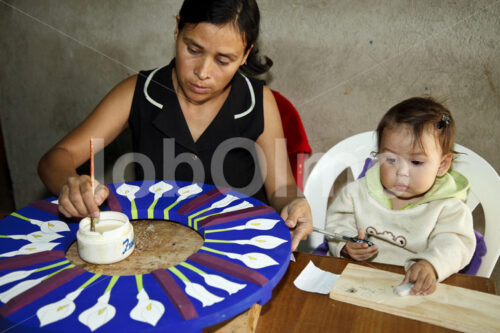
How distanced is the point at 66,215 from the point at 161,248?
0.94 ft

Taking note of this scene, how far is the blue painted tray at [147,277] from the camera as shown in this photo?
0.79m

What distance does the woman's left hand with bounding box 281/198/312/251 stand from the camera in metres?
1.28

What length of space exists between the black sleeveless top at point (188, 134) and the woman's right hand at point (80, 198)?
54 centimetres

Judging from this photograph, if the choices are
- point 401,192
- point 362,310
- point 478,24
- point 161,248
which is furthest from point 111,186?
point 478,24

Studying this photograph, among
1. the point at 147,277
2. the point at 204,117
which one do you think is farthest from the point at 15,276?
the point at 204,117

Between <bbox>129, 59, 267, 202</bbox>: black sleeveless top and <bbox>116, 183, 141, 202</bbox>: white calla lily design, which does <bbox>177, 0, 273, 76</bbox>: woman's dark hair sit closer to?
<bbox>129, 59, 267, 202</bbox>: black sleeveless top

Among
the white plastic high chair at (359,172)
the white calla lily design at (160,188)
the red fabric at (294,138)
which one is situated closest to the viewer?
the white calla lily design at (160,188)

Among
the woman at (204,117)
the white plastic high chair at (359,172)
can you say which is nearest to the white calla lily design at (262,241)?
the woman at (204,117)

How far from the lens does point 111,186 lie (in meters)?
1.43

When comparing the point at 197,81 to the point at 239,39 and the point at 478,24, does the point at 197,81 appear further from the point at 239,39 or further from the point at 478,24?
the point at 478,24

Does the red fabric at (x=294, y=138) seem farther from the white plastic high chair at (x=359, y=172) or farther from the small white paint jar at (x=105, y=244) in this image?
the small white paint jar at (x=105, y=244)

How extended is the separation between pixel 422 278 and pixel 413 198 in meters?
0.53

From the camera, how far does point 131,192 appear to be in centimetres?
138

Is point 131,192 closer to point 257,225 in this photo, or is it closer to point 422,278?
point 257,225
